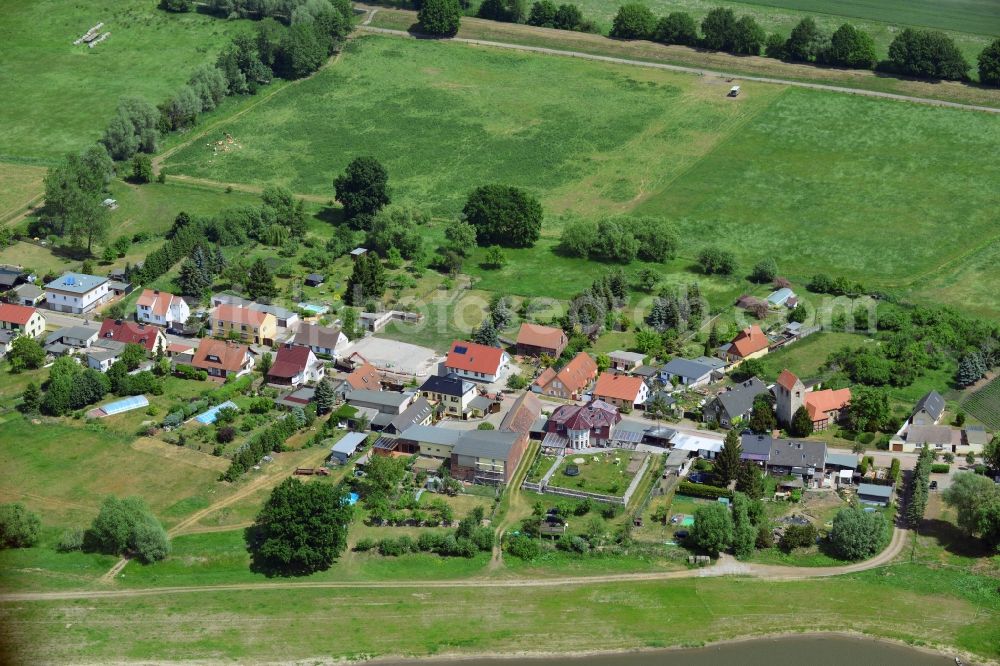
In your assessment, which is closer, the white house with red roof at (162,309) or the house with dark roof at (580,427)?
the house with dark roof at (580,427)

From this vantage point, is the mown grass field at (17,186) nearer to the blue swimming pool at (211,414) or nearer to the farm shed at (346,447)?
the blue swimming pool at (211,414)

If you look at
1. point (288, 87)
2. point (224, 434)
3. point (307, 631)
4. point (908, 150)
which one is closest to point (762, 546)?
point (307, 631)

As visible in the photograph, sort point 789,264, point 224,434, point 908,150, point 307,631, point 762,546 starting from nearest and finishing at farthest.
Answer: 1. point 307,631
2. point 762,546
3. point 224,434
4. point 789,264
5. point 908,150

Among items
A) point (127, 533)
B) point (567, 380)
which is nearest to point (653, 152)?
point (567, 380)

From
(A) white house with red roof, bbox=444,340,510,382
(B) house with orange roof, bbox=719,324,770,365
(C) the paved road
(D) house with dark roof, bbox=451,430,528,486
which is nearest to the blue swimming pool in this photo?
(A) white house with red roof, bbox=444,340,510,382

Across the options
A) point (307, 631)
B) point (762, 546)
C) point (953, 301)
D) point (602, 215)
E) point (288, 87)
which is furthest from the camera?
point (288, 87)

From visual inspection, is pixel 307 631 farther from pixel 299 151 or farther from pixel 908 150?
pixel 908 150

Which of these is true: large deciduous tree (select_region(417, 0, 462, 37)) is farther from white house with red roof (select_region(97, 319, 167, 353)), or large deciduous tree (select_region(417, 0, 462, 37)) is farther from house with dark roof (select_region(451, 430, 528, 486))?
house with dark roof (select_region(451, 430, 528, 486))

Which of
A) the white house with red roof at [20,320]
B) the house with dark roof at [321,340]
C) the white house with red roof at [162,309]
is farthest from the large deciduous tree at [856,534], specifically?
the white house with red roof at [20,320]
